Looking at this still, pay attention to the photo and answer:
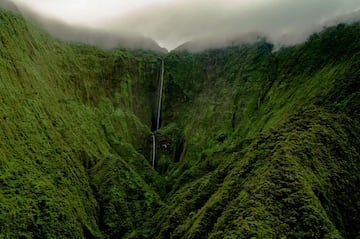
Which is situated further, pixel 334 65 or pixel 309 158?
pixel 334 65

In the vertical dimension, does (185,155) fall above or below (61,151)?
below

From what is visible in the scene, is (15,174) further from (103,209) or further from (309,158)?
(309,158)

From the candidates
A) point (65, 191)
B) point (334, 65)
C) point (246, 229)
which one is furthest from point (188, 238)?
point (334, 65)

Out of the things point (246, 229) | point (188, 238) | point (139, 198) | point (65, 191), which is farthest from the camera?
point (139, 198)

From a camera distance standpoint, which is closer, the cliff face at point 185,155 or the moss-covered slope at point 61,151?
the cliff face at point 185,155

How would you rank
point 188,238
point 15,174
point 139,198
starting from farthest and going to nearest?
→ point 139,198 < point 15,174 < point 188,238

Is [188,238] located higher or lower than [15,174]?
lower

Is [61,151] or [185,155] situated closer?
[61,151]

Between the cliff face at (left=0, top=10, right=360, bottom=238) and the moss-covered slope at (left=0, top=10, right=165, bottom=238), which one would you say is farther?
the moss-covered slope at (left=0, top=10, right=165, bottom=238)
